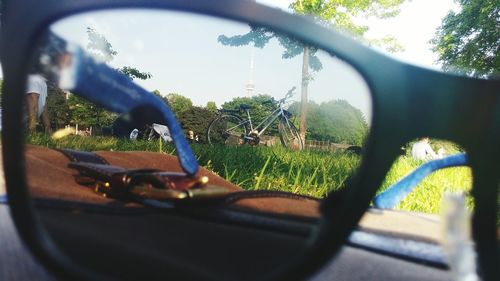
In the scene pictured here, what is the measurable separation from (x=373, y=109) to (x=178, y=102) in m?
0.66

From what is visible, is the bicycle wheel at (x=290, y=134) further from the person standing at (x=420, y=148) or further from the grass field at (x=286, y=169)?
the person standing at (x=420, y=148)

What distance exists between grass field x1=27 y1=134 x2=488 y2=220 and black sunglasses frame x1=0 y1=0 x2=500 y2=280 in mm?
657

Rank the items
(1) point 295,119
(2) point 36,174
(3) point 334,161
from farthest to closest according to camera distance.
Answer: (3) point 334,161 < (1) point 295,119 < (2) point 36,174

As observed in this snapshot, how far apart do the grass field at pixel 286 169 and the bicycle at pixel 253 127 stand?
5cm

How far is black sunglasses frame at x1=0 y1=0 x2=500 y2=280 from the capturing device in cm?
33

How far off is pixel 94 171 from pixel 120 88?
108 millimetres

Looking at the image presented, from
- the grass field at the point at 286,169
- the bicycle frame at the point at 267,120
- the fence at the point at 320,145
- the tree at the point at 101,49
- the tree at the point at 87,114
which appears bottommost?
the grass field at the point at 286,169

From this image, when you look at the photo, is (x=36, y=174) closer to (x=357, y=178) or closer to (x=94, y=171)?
(x=94, y=171)

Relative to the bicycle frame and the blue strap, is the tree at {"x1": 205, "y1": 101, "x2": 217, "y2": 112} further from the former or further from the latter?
the blue strap

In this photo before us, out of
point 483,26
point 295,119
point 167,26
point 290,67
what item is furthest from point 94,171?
point 483,26

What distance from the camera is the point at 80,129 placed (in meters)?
1.00

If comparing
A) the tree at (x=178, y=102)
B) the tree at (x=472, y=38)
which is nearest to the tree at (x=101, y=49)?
the tree at (x=178, y=102)

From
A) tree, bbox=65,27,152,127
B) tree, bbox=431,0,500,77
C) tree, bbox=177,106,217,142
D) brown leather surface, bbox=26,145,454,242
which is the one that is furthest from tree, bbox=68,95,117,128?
tree, bbox=431,0,500,77

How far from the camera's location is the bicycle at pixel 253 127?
1448 mm
